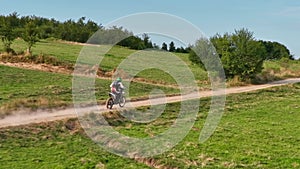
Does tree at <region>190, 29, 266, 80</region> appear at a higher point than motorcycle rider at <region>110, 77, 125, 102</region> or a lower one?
higher

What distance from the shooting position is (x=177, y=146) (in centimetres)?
1630

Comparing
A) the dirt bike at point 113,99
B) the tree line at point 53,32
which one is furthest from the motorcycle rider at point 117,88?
the tree line at point 53,32

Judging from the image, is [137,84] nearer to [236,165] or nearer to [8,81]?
[8,81]

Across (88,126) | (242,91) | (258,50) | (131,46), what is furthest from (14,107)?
(131,46)

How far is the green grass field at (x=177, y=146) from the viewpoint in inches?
547

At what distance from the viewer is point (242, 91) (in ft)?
110

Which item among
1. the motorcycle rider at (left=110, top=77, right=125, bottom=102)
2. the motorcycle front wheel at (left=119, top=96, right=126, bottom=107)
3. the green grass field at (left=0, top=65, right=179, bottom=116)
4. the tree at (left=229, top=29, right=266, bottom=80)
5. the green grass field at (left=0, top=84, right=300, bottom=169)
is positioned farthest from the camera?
the tree at (left=229, top=29, right=266, bottom=80)

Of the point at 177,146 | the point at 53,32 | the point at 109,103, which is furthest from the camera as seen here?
the point at 53,32

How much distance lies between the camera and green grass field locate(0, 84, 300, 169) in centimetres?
1389

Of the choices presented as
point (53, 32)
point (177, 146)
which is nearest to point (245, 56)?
point (177, 146)

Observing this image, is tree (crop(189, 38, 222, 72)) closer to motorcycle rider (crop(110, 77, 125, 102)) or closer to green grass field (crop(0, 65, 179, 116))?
green grass field (crop(0, 65, 179, 116))

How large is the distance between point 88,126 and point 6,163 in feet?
18.1

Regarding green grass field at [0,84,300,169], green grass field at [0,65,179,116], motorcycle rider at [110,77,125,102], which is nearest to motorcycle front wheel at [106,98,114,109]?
motorcycle rider at [110,77,125,102]

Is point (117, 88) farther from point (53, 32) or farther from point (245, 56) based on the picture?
point (53, 32)
